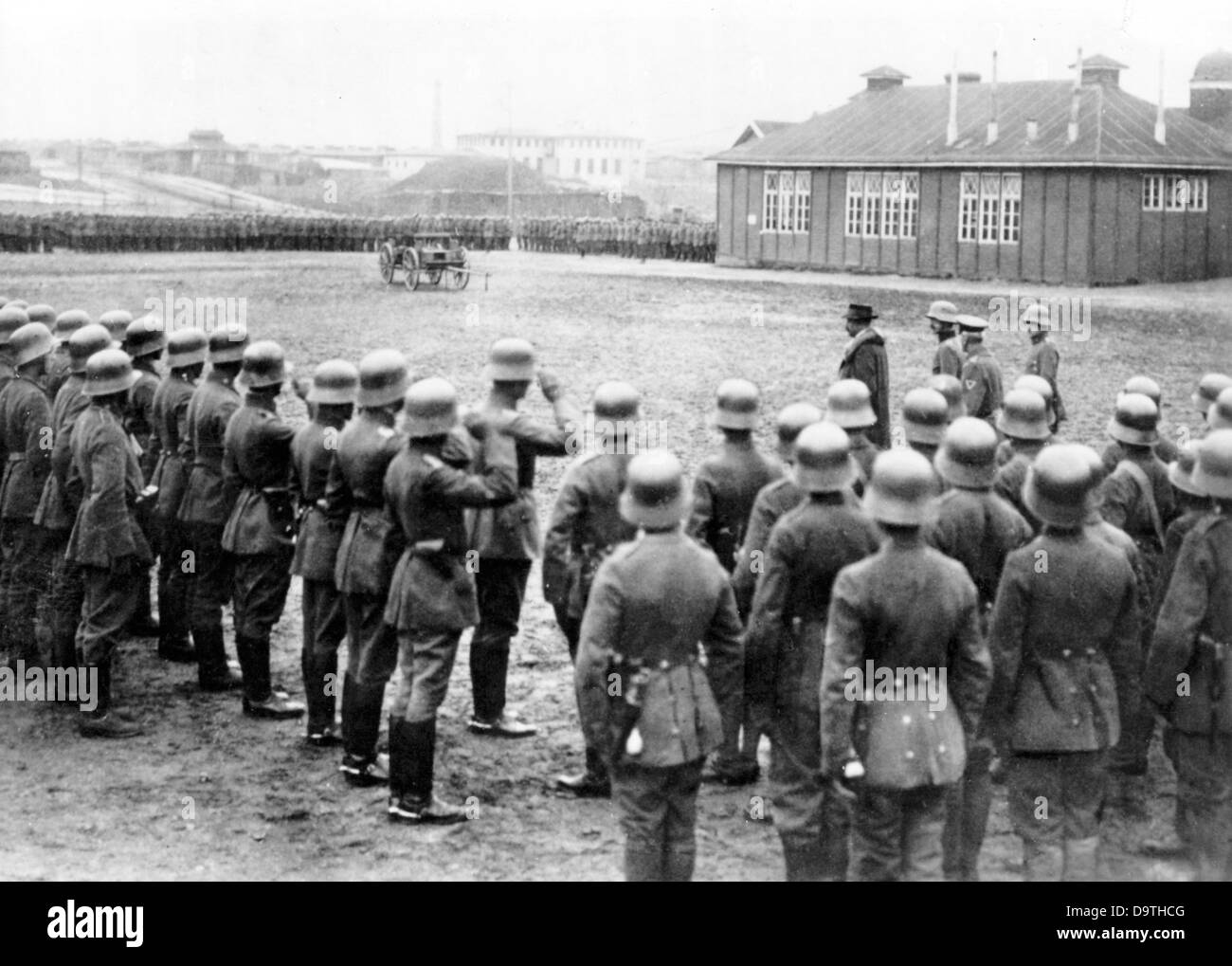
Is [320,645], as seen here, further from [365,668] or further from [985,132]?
[985,132]

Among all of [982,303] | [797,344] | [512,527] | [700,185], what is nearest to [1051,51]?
[700,185]

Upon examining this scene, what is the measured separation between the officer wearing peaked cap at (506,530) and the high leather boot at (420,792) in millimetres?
1034

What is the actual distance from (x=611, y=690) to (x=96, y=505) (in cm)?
355

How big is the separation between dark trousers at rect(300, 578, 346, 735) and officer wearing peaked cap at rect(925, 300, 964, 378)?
5521 mm

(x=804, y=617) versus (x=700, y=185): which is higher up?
(x=700, y=185)

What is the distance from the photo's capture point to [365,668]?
21.6ft

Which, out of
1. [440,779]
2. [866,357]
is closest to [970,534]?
[440,779]

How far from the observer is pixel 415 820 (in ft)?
20.4

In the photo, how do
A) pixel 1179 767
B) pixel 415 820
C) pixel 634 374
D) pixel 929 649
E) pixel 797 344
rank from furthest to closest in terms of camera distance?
pixel 797 344
pixel 634 374
pixel 415 820
pixel 1179 767
pixel 929 649

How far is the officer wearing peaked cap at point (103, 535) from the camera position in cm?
726

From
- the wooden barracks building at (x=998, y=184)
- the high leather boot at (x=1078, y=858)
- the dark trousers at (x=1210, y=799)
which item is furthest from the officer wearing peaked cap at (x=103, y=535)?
the wooden barracks building at (x=998, y=184)

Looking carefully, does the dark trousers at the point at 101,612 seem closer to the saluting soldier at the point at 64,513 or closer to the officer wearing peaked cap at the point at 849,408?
the saluting soldier at the point at 64,513

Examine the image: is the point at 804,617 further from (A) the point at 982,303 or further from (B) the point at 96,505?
(A) the point at 982,303

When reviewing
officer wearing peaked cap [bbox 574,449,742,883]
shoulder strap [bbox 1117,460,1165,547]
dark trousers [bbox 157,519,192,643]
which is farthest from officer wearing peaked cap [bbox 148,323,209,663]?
shoulder strap [bbox 1117,460,1165,547]
